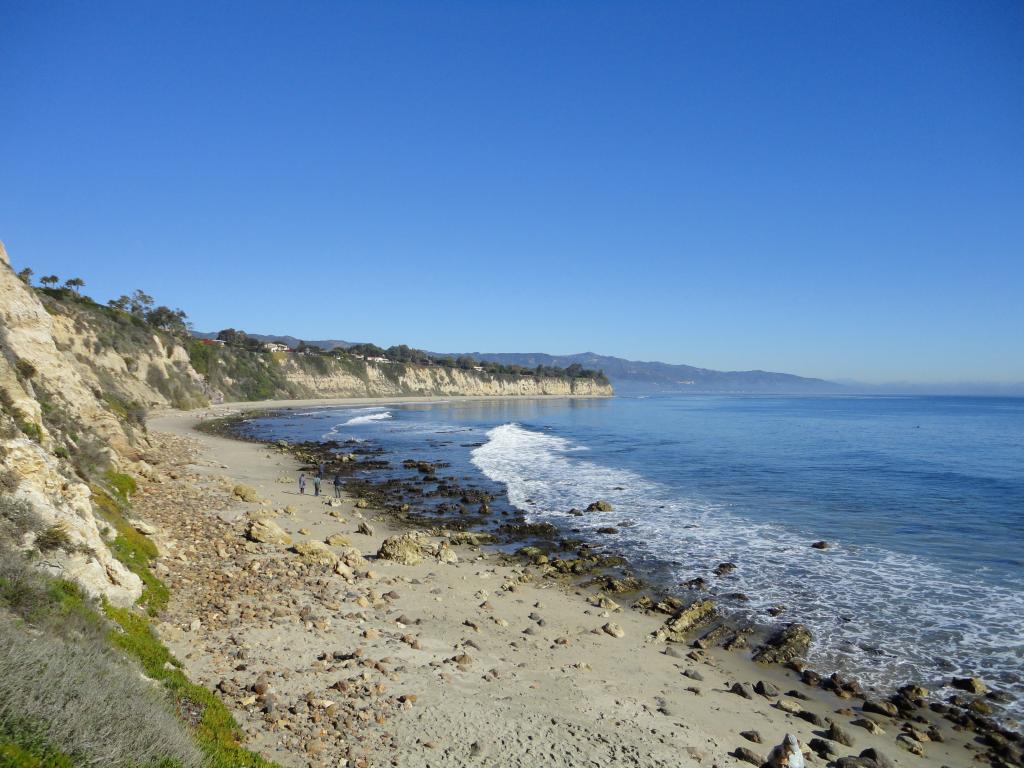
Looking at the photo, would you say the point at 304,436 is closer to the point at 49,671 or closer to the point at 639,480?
the point at 639,480

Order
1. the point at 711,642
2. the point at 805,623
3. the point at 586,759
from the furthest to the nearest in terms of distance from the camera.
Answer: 1. the point at 805,623
2. the point at 711,642
3. the point at 586,759

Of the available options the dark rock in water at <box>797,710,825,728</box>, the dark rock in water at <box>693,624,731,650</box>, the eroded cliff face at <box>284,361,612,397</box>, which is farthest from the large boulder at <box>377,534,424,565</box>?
the eroded cliff face at <box>284,361,612,397</box>

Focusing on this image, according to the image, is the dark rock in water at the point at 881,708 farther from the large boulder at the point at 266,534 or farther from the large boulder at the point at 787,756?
the large boulder at the point at 266,534

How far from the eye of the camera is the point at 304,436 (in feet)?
179

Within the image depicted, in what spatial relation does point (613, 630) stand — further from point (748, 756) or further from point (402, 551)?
point (402, 551)

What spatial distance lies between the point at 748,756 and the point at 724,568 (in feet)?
32.6

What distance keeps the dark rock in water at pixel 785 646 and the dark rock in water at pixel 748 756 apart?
4.16 metres

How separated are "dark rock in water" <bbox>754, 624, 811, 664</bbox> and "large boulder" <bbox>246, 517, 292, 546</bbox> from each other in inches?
513

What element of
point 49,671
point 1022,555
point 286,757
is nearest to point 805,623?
point 1022,555

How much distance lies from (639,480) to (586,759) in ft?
87.8

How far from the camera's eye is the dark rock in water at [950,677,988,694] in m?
11.4

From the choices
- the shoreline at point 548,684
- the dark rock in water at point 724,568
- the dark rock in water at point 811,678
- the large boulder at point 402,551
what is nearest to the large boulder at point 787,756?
the shoreline at point 548,684

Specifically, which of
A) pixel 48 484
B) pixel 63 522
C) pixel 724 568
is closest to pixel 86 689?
pixel 63 522

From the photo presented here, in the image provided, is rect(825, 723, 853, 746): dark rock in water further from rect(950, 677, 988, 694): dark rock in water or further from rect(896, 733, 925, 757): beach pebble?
rect(950, 677, 988, 694): dark rock in water
